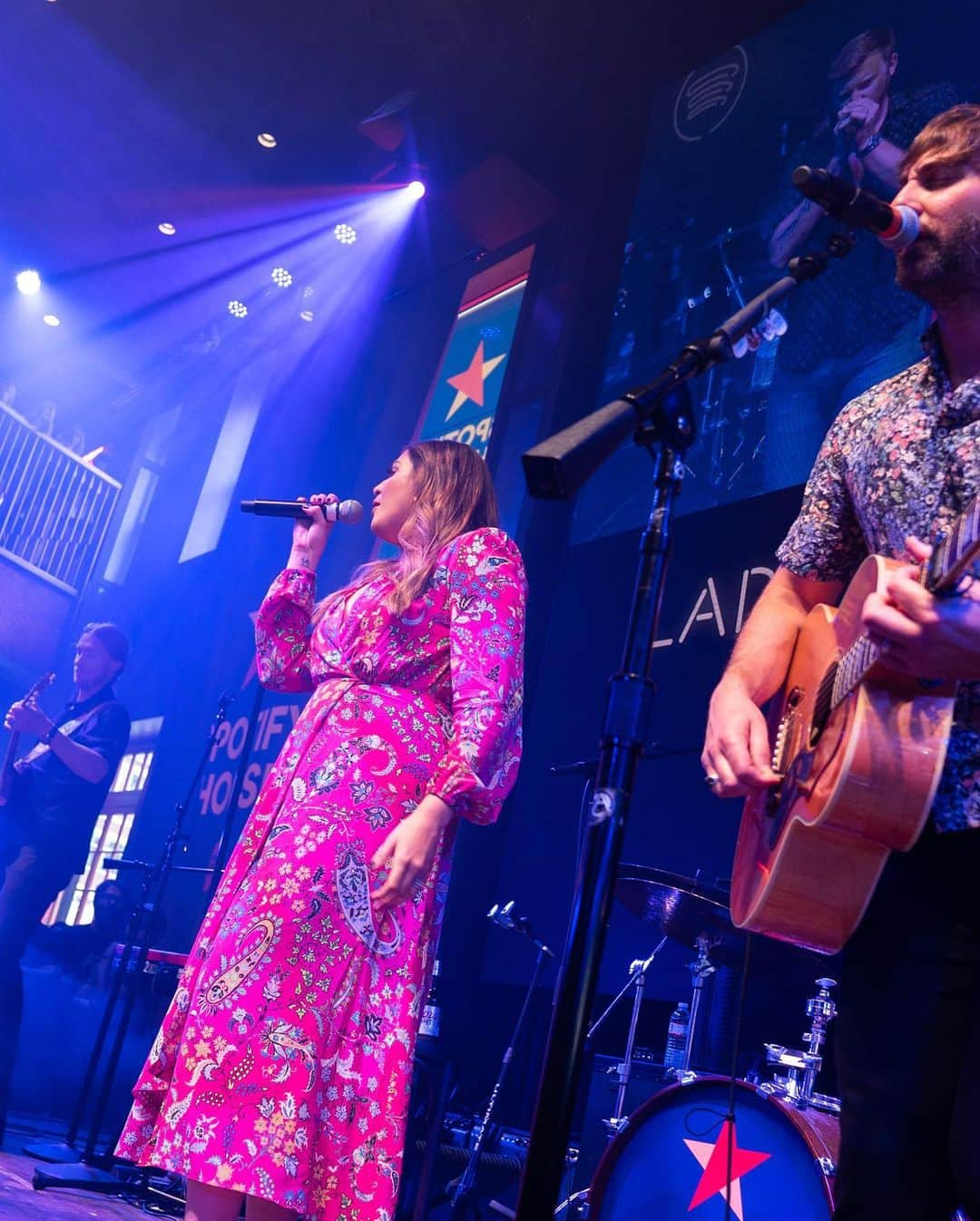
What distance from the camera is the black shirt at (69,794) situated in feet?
16.3

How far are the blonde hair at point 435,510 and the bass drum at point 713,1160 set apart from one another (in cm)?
166

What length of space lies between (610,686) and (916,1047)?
1.91 ft

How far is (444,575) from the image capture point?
7.77 ft

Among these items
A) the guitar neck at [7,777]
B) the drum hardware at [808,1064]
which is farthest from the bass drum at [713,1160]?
the guitar neck at [7,777]

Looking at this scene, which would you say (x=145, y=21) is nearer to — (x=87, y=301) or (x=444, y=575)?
(x=87, y=301)

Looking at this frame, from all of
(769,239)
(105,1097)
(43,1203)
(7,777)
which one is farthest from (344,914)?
(769,239)

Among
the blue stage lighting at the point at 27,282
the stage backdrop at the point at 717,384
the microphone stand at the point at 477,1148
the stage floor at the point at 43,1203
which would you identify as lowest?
the stage floor at the point at 43,1203

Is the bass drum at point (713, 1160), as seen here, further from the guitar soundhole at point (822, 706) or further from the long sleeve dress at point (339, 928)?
the guitar soundhole at point (822, 706)

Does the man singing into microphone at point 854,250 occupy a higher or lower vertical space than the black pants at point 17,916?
higher

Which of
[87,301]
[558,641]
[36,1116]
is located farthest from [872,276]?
[87,301]

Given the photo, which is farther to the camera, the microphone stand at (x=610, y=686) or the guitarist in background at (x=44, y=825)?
the guitarist in background at (x=44, y=825)

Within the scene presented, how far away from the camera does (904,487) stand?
1565 mm

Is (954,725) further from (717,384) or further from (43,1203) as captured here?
(717,384)

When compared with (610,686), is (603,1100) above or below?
below
